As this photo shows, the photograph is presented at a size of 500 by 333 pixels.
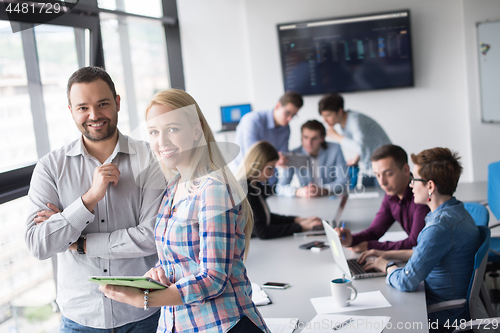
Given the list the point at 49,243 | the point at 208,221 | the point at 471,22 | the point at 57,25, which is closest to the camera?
the point at 208,221

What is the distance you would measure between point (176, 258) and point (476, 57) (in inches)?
190

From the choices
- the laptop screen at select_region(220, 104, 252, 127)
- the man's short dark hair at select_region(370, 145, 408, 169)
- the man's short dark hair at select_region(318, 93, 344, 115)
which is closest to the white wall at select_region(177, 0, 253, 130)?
the laptop screen at select_region(220, 104, 252, 127)

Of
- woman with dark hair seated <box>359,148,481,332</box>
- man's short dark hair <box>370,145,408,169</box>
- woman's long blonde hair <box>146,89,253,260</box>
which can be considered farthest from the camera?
man's short dark hair <box>370,145,408,169</box>

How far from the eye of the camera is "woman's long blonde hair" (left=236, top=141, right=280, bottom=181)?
2.88 meters

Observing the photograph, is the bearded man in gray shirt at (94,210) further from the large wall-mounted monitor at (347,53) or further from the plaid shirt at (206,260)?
the large wall-mounted monitor at (347,53)

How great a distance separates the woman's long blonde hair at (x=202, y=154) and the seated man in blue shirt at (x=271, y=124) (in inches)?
106

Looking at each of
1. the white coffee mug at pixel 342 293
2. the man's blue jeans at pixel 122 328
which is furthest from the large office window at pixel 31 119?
the white coffee mug at pixel 342 293

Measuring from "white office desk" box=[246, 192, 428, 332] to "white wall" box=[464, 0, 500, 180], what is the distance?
Answer: 8.03 feet

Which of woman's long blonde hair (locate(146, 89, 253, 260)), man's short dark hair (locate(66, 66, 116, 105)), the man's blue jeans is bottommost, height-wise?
the man's blue jeans

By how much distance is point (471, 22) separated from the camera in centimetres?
488

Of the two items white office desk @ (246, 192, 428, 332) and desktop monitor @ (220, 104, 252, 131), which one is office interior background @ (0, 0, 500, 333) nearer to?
desktop monitor @ (220, 104, 252, 131)

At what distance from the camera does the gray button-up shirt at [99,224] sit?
4.98 feet

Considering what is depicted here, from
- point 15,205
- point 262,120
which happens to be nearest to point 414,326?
point 15,205

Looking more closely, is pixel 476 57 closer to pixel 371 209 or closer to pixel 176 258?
pixel 371 209
